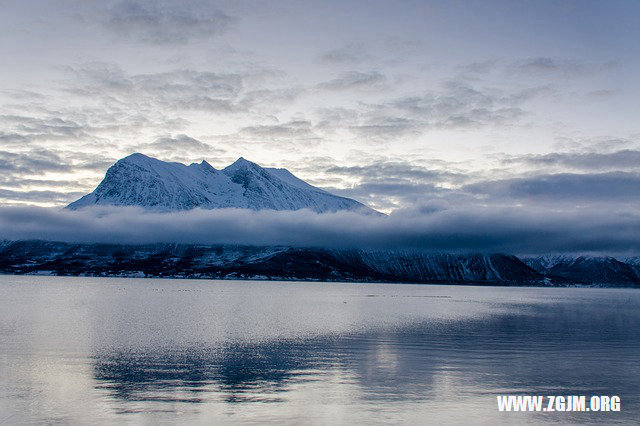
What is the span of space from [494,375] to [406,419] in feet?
64.5

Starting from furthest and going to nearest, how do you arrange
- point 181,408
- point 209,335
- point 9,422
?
1. point 209,335
2. point 181,408
3. point 9,422

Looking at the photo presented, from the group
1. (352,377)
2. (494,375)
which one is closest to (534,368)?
(494,375)

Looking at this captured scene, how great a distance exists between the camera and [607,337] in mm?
93375

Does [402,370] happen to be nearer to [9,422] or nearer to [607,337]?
[9,422]

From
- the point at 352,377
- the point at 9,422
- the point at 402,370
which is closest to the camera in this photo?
the point at 9,422

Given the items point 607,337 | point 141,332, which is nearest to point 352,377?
point 141,332

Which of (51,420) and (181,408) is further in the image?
(181,408)

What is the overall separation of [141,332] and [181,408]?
52.3 meters

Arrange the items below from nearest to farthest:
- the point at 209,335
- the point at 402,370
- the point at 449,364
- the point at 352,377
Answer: the point at 352,377 < the point at 402,370 < the point at 449,364 < the point at 209,335

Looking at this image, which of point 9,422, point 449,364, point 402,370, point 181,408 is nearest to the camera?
point 9,422

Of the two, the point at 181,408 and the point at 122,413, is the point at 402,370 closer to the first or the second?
the point at 181,408

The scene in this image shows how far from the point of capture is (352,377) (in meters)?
53.8

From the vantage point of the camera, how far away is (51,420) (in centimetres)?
3866

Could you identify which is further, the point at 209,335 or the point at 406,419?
the point at 209,335
